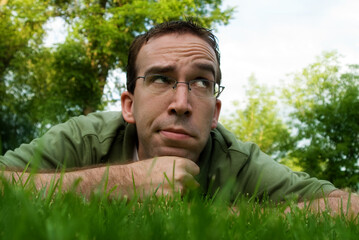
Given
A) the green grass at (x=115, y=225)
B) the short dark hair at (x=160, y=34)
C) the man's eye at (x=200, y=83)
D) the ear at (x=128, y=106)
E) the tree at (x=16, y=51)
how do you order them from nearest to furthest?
the green grass at (x=115, y=225)
the man's eye at (x=200, y=83)
the ear at (x=128, y=106)
the short dark hair at (x=160, y=34)
the tree at (x=16, y=51)

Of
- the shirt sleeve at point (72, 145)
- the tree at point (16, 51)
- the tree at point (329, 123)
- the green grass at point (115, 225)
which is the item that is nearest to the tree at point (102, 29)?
the tree at point (16, 51)

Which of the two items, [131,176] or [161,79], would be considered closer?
[131,176]

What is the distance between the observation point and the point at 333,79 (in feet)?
66.9

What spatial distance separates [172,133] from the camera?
324 centimetres

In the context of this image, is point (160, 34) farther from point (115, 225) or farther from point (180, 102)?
point (115, 225)

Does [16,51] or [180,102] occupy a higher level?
[16,51]

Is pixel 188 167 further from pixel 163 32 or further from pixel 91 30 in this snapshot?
pixel 91 30

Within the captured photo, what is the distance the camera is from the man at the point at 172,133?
3.31 metres

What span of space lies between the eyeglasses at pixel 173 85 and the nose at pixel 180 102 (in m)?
0.08

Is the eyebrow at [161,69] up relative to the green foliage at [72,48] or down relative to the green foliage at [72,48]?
down

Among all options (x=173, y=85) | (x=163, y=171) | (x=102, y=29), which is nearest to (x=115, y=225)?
(x=163, y=171)

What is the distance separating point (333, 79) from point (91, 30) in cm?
1317

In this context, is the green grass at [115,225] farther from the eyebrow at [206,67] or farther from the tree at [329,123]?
the tree at [329,123]

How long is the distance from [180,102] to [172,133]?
28cm
